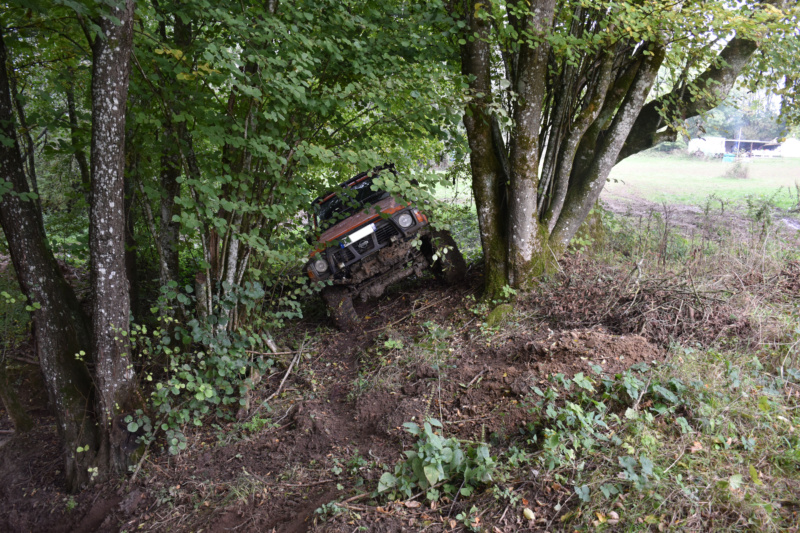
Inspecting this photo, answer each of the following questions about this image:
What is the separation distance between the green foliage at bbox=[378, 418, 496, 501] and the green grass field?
11852mm

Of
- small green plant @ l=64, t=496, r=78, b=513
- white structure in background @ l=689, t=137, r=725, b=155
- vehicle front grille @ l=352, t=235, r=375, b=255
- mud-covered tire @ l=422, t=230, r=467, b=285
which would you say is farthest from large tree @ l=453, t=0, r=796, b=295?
white structure in background @ l=689, t=137, r=725, b=155

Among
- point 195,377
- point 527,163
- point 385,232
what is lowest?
point 195,377

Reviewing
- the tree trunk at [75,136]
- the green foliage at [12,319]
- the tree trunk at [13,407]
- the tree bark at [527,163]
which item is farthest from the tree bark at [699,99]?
the tree trunk at [13,407]

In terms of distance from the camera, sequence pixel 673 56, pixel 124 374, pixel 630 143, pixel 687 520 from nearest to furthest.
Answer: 1. pixel 687 520
2. pixel 124 374
3. pixel 673 56
4. pixel 630 143

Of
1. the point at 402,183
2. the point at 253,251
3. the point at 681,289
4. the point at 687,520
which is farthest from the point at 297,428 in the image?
the point at 681,289

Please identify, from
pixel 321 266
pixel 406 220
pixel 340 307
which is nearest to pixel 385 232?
pixel 406 220

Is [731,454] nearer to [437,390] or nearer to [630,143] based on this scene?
[437,390]

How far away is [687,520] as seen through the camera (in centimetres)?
244

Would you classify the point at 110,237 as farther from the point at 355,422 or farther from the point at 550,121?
the point at 550,121

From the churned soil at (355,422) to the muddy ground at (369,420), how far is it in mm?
13

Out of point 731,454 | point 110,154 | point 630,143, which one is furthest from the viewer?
point 630,143

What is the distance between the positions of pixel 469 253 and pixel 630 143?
308 centimetres

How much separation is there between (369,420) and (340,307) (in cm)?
232

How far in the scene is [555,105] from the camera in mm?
6227
